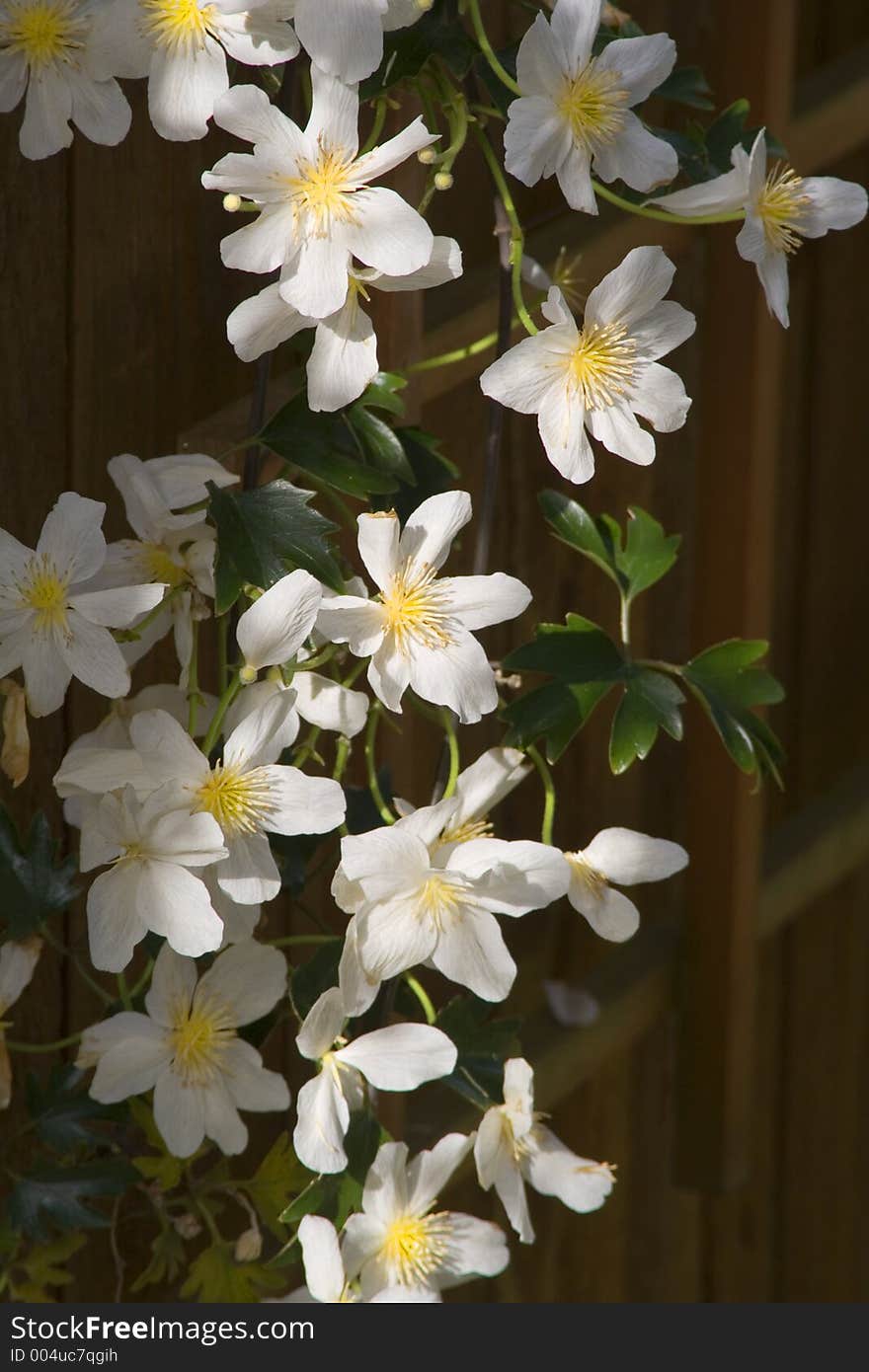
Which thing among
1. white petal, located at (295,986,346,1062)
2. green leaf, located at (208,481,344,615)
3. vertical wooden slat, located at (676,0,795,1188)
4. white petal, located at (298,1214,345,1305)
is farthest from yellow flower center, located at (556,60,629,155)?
vertical wooden slat, located at (676,0,795,1188)

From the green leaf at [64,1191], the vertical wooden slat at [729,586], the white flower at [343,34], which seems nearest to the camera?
the white flower at [343,34]

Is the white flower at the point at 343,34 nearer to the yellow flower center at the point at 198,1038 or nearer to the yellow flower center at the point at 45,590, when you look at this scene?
the yellow flower center at the point at 45,590

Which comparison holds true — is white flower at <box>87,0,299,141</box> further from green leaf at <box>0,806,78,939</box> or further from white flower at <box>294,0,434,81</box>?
green leaf at <box>0,806,78,939</box>

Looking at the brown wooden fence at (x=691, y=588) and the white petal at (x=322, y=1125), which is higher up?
the brown wooden fence at (x=691, y=588)

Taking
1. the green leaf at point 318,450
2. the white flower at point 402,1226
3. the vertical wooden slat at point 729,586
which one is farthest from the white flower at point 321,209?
the vertical wooden slat at point 729,586

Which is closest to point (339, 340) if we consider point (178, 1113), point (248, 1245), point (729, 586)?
point (178, 1113)
